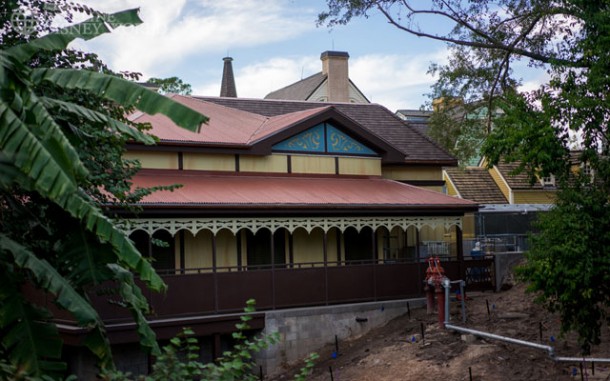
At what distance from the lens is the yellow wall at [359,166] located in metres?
26.1

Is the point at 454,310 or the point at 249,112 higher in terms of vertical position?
the point at 249,112

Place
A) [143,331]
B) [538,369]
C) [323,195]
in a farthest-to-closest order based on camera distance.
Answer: [323,195] < [538,369] < [143,331]

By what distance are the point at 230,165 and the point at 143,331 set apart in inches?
592

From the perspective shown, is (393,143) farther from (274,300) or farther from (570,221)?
(570,221)

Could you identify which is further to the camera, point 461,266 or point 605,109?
point 461,266

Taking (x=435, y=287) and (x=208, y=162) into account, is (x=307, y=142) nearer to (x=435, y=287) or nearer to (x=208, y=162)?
(x=208, y=162)

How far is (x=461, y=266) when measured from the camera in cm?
2531

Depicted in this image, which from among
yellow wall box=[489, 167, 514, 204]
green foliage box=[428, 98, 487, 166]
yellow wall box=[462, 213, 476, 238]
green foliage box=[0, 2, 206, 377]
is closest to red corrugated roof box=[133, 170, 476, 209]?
green foliage box=[428, 98, 487, 166]

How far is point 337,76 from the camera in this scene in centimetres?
4928

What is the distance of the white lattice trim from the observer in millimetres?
20562

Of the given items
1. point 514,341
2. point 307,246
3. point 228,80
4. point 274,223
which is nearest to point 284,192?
point 274,223

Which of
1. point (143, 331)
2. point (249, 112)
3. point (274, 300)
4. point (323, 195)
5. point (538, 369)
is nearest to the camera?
point (143, 331)

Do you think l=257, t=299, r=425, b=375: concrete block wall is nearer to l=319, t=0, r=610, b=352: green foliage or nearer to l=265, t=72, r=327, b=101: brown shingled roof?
l=319, t=0, r=610, b=352: green foliage

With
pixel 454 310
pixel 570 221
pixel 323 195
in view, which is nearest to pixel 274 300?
pixel 323 195
